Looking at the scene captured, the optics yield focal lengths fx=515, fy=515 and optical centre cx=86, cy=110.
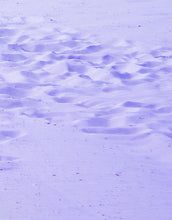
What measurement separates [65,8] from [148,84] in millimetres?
3055

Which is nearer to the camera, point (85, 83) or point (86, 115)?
point (86, 115)

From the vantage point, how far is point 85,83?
4918 mm

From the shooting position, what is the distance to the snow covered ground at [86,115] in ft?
10.1

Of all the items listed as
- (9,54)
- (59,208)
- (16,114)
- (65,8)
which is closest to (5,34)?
(9,54)

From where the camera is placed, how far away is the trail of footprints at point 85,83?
13.5 feet

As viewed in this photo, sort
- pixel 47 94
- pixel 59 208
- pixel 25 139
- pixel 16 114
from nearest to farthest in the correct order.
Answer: pixel 59 208
pixel 25 139
pixel 16 114
pixel 47 94

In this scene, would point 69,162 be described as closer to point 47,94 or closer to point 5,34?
point 47,94

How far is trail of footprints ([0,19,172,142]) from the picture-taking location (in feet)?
13.5

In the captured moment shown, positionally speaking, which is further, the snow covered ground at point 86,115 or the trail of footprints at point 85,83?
the trail of footprints at point 85,83

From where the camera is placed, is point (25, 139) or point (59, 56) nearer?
point (25, 139)

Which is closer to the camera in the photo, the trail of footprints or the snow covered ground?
the snow covered ground

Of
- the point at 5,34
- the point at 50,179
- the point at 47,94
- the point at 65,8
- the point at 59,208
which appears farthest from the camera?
the point at 65,8

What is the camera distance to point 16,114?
424cm

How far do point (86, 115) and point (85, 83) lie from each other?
0.76 m
